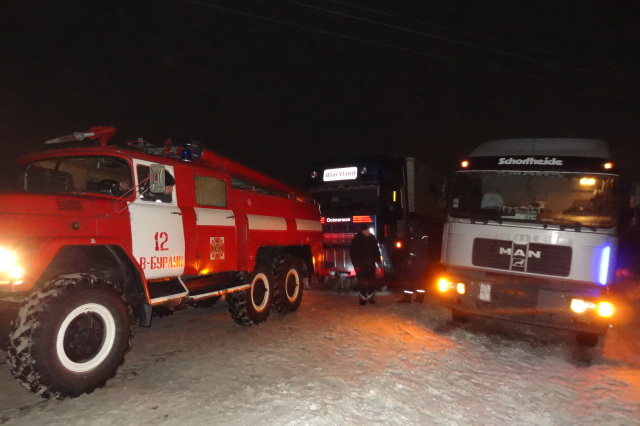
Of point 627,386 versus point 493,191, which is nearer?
point 627,386

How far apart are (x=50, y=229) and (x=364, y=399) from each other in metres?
3.50

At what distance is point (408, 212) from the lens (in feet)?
39.8

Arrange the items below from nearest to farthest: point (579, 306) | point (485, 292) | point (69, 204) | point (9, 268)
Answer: point (9, 268) → point (69, 204) → point (579, 306) → point (485, 292)

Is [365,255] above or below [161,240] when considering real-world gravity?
below

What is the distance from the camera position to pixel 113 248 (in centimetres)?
476

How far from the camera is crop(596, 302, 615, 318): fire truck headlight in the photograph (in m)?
5.75

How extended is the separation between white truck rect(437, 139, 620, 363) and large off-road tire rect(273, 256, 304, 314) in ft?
9.44

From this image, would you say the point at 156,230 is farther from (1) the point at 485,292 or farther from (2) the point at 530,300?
(2) the point at 530,300

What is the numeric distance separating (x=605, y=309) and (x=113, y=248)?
636cm

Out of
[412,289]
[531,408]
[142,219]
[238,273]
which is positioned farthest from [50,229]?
[412,289]

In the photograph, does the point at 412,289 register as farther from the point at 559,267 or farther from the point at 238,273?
the point at 238,273

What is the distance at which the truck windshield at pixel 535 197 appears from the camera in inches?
242

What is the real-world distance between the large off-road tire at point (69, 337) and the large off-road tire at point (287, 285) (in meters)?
3.60

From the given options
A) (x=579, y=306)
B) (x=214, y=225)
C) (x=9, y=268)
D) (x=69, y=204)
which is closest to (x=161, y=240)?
(x=214, y=225)
